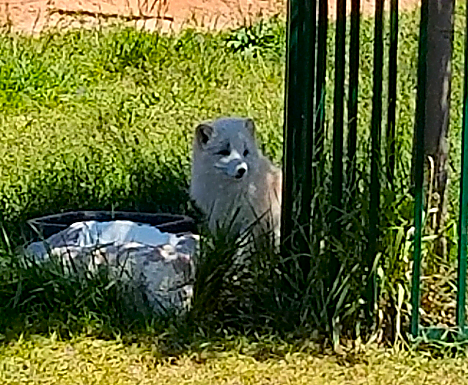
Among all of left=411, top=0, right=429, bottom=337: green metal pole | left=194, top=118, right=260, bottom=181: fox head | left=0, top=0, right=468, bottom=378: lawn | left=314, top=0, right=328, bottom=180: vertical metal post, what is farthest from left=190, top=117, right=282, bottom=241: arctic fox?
left=411, top=0, right=429, bottom=337: green metal pole

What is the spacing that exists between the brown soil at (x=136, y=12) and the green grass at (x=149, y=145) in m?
0.42

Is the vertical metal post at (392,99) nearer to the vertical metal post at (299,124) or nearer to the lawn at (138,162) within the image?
the lawn at (138,162)

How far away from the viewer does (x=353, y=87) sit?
15.7 feet

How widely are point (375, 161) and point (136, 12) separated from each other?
6.65 metres

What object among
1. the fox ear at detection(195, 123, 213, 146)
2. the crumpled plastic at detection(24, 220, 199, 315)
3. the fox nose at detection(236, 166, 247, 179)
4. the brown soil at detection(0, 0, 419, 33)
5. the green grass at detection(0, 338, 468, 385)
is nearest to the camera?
the green grass at detection(0, 338, 468, 385)

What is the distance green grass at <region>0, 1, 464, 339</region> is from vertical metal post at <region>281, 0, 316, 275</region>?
0.09 metres

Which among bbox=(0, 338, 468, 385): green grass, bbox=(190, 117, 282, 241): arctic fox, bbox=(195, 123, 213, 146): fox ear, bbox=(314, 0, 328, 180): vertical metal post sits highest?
bbox=(314, 0, 328, 180): vertical metal post

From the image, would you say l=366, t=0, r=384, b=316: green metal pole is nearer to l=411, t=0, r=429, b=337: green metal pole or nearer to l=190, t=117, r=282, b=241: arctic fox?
l=411, t=0, r=429, b=337: green metal pole

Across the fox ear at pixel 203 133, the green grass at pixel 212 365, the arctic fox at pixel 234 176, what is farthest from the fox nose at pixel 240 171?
the green grass at pixel 212 365

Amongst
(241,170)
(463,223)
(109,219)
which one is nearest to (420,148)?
(463,223)

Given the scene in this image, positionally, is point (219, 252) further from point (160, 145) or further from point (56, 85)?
point (56, 85)

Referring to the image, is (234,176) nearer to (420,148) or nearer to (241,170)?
(241,170)

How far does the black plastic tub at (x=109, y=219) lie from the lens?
603 cm

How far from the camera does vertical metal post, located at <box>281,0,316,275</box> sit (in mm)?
4719
